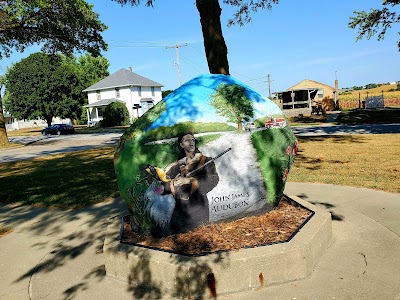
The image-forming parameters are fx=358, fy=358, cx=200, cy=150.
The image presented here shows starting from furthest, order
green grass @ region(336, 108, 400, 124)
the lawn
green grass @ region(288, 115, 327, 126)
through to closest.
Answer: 1. green grass @ region(288, 115, 327, 126)
2. green grass @ region(336, 108, 400, 124)
3. the lawn

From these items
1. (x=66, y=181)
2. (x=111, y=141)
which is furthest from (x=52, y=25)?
(x=66, y=181)

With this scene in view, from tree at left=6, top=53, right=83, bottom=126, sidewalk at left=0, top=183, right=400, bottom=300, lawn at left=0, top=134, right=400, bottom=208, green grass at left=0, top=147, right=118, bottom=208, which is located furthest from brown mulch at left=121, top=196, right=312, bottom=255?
tree at left=6, top=53, right=83, bottom=126

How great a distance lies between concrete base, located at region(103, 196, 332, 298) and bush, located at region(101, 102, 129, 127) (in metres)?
42.1

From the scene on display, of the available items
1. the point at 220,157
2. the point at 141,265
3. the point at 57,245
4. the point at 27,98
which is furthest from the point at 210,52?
the point at 27,98

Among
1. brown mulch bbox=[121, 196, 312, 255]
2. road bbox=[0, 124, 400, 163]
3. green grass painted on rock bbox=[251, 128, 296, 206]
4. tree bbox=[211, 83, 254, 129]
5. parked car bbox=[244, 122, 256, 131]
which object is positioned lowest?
brown mulch bbox=[121, 196, 312, 255]

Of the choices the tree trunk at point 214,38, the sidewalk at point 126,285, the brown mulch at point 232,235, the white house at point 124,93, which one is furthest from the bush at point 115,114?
the brown mulch at point 232,235

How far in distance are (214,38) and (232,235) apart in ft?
24.4

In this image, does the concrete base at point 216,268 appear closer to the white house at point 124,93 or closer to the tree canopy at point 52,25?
the tree canopy at point 52,25

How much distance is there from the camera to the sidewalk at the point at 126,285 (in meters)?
3.99

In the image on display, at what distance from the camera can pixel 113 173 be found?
12.1 m

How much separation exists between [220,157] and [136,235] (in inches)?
65.3

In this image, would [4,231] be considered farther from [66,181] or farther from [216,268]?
[216,268]

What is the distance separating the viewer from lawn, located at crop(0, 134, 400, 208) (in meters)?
8.94

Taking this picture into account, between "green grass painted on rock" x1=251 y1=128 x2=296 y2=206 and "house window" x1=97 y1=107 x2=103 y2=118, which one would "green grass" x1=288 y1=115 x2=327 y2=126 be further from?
"house window" x1=97 y1=107 x2=103 y2=118
